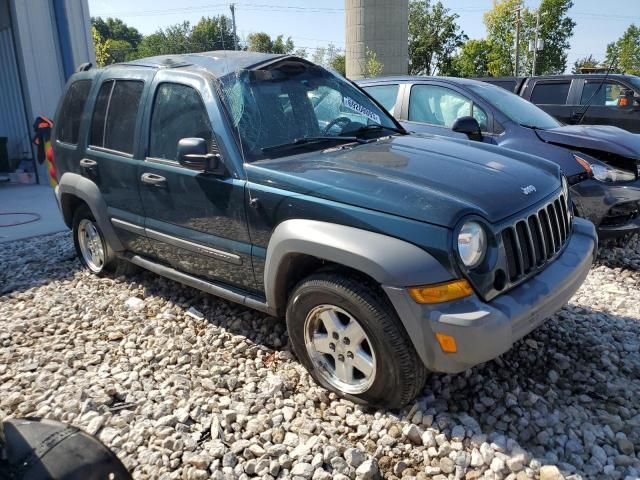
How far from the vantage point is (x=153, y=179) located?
376cm

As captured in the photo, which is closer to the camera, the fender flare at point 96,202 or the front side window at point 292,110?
the front side window at point 292,110

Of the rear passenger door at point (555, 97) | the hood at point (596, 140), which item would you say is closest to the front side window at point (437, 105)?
the hood at point (596, 140)

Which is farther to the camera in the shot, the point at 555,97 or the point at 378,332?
the point at 555,97

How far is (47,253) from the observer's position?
6020 mm

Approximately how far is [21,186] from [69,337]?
762cm

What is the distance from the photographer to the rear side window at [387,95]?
252 inches

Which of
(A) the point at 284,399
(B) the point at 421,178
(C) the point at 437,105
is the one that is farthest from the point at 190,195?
(C) the point at 437,105

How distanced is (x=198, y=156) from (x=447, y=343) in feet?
5.83

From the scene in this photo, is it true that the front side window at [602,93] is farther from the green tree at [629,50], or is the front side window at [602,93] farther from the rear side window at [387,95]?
the green tree at [629,50]

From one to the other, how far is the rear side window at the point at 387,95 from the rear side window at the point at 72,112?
10.3 ft

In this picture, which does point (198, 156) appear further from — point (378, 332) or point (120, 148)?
point (378, 332)

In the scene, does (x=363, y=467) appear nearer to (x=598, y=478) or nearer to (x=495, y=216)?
(x=598, y=478)

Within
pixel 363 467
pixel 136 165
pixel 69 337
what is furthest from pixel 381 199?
pixel 69 337

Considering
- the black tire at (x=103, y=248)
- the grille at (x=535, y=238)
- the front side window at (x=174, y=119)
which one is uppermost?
the front side window at (x=174, y=119)
